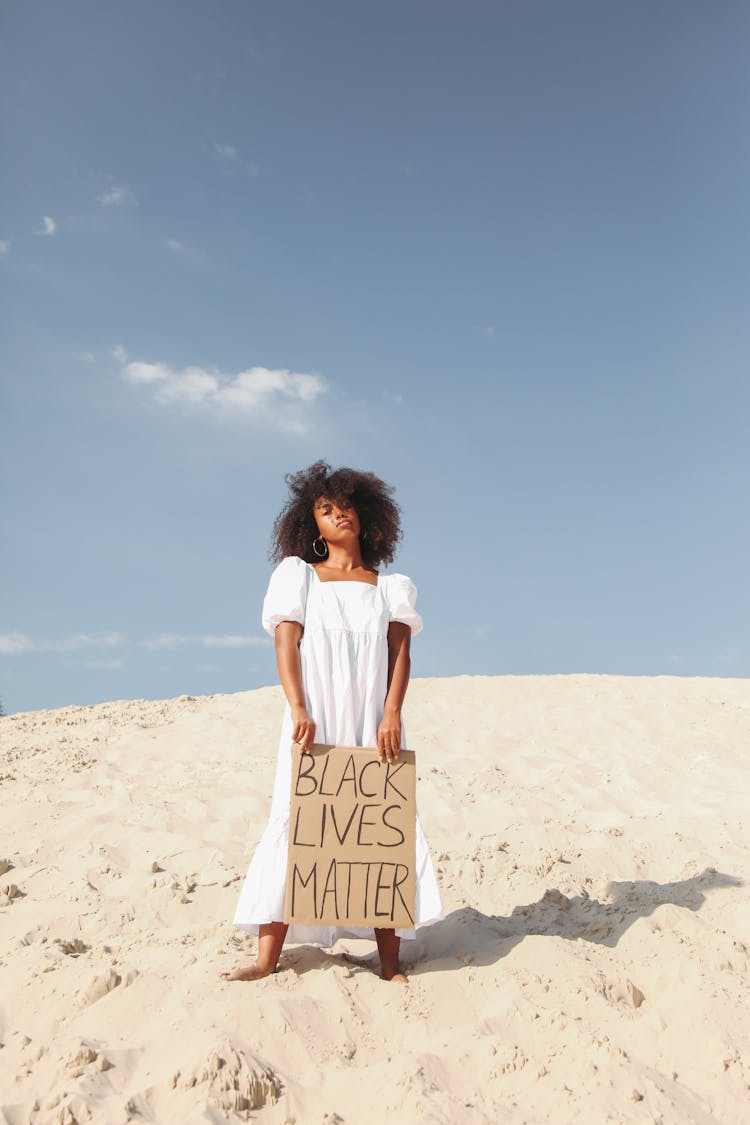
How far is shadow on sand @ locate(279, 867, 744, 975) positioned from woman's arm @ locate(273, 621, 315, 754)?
929 millimetres

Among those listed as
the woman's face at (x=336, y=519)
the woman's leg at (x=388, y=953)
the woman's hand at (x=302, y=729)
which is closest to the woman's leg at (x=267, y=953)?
the woman's leg at (x=388, y=953)

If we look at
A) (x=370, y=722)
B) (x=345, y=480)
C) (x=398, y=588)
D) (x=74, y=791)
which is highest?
(x=345, y=480)

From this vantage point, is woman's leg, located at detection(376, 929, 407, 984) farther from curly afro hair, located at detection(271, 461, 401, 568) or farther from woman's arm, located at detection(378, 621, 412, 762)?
curly afro hair, located at detection(271, 461, 401, 568)

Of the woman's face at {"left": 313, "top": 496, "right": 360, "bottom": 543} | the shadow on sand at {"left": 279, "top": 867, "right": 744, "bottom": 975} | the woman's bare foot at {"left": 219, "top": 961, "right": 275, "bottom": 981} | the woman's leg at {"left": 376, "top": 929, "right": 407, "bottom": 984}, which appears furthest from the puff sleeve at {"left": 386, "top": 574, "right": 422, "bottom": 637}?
the woman's bare foot at {"left": 219, "top": 961, "right": 275, "bottom": 981}

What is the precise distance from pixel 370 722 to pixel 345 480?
1.19 metres

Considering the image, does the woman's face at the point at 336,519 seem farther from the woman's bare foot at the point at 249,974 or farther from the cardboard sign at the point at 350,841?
the woman's bare foot at the point at 249,974

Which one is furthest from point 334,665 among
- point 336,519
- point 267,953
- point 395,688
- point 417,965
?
point 417,965

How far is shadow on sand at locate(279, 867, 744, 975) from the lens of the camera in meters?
3.58

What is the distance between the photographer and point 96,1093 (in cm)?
252

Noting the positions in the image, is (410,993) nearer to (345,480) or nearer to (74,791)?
(345,480)

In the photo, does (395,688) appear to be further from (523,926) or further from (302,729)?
(523,926)

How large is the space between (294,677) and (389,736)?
471 mm

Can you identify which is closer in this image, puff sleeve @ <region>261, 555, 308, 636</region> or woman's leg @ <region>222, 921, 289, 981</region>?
woman's leg @ <region>222, 921, 289, 981</region>

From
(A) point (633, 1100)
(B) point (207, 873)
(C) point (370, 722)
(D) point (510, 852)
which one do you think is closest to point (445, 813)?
(D) point (510, 852)
